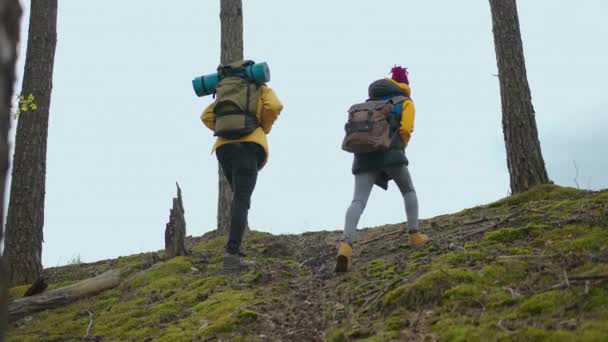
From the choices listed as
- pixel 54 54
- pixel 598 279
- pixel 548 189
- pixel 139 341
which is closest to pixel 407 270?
pixel 598 279

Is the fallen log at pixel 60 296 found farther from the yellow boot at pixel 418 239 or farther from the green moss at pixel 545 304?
the green moss at pixel 545 304

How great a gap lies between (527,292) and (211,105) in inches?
190

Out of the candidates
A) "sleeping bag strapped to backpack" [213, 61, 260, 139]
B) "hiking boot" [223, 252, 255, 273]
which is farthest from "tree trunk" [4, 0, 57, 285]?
"sleeping bag strapped to backpack" [213, 61, 260, 139]

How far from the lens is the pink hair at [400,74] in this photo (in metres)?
8.66

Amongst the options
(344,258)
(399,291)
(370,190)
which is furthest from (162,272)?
(399,291)

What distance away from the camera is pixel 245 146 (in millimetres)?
8469

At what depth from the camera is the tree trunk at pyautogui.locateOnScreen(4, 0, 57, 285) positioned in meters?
11.3

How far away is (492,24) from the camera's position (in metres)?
11.8

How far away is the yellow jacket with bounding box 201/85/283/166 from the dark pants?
0.07 meters

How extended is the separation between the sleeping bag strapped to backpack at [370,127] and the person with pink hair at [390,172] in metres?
0.10

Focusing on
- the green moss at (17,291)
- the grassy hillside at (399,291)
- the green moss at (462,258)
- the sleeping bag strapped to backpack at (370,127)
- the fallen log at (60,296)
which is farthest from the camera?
the green moss at (17,291)

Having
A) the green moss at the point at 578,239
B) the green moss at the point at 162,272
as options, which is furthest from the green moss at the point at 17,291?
the green moss at the point at 578,239

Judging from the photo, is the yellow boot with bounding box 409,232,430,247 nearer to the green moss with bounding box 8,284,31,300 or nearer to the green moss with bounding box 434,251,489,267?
the green moss with bounding box 434,251,489,267

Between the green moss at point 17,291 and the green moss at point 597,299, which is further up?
the green moss at point 17,291
